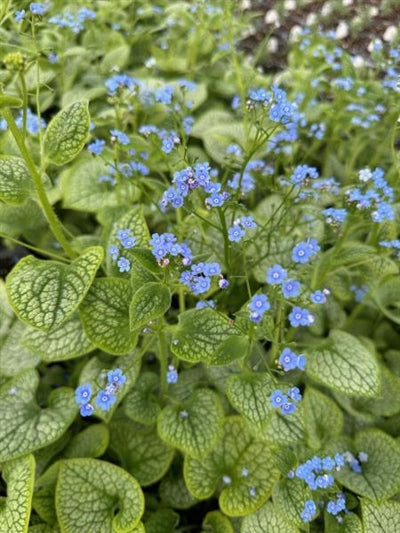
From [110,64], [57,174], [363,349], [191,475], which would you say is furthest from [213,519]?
[110,64]

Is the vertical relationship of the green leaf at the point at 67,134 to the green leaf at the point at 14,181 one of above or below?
above

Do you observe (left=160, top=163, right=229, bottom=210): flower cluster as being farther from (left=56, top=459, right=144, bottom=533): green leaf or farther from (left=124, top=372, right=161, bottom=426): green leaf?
(left=56, top=459, right=144, bottom=533): green leaf

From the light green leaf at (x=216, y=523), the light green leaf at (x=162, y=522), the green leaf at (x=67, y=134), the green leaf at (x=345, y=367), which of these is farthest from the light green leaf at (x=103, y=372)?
the green leaf at (x=67, y=134)

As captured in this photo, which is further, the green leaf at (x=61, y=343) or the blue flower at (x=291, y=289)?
the green leaf at (x=61, y=343)

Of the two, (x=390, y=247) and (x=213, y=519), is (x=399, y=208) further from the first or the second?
(x=213, y=519)

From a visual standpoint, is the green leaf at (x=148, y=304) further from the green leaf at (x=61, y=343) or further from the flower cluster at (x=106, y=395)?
the green leaf at (x=61, y=343)

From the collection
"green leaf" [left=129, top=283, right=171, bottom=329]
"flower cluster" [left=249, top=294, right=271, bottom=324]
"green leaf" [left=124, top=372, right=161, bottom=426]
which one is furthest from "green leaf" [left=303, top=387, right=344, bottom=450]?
"green leaf" [left=129, top=283, right=171, bottom=329]
